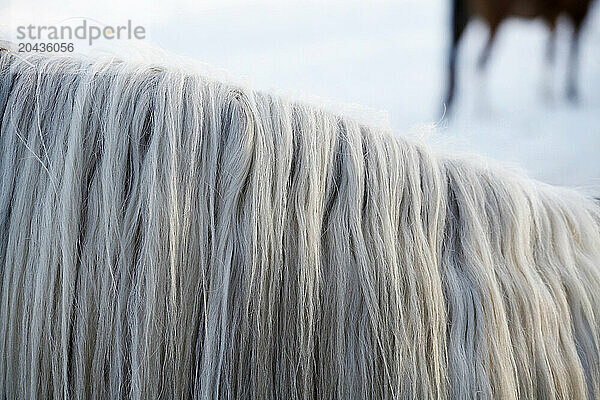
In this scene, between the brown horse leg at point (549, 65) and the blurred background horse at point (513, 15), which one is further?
the blurred background horse at point (513, 15)

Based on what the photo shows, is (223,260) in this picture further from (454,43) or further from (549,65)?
(549,65)

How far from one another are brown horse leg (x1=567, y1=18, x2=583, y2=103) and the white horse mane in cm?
272

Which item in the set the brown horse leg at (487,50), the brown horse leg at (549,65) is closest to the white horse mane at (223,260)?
the brown horse leg at (549,65)

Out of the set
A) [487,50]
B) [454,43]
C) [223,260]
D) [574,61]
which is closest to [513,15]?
[487,50]

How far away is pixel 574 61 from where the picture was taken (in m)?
3.21

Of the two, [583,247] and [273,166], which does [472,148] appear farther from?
[273,166]

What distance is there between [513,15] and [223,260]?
3.33 m

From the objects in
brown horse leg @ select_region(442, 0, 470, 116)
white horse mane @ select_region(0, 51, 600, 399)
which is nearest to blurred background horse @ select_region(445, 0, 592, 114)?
brown horse leg @ select_region(442, 0, 470, 116)

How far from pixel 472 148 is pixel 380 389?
0.97ft

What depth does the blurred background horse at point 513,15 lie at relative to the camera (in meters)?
3.04

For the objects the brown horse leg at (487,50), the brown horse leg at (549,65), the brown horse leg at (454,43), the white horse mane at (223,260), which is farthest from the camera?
the brown horse leg at (487,50)

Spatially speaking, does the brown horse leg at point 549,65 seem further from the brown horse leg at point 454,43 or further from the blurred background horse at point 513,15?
the brown horse leg at point 454,43

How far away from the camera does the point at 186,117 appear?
0.46 m

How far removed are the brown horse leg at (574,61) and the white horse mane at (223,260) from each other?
8.93 feet
